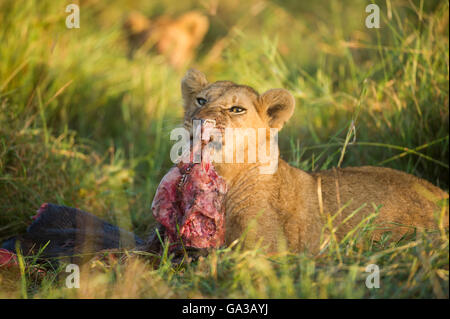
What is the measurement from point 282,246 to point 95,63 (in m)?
4.75

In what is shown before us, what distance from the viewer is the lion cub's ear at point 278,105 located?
13.3 ft

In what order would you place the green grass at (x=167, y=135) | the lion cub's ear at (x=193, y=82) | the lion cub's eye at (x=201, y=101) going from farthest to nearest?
the lion cub's ear at (x=193, y=82), the lion cub's eye at (x=201, y=101), the green grass at (x=167, y=135)

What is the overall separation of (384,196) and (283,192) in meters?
0.81

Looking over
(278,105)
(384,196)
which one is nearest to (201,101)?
(278,105)

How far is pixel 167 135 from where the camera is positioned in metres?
4.98

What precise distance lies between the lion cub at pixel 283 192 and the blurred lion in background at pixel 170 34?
6906 mm

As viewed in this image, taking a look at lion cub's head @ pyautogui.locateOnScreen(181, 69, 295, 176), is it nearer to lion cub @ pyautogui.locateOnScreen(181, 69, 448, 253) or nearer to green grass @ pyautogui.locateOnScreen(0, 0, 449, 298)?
lion cub @ pyautogui.locateOnScreen(181, 69, 448, 253)

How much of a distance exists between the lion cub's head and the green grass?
0.53 meters

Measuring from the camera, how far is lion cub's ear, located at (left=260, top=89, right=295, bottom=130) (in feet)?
13.3

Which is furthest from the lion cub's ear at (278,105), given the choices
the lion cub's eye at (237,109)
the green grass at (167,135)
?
the green grass at (167,135)

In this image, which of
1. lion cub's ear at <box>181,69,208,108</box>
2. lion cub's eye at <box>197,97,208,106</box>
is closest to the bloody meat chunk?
lion cub's eye at <box>197,97,208,106</box>

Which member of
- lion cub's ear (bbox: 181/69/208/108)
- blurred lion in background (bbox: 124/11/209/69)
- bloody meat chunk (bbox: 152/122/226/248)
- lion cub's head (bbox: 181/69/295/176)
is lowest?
bloody meat chunk (bbox: 152/122/226/248)

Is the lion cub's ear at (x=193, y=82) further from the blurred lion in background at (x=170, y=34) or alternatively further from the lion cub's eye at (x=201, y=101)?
the blurred lion in background at (x=170, y=34)

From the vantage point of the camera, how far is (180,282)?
3.37 meters
